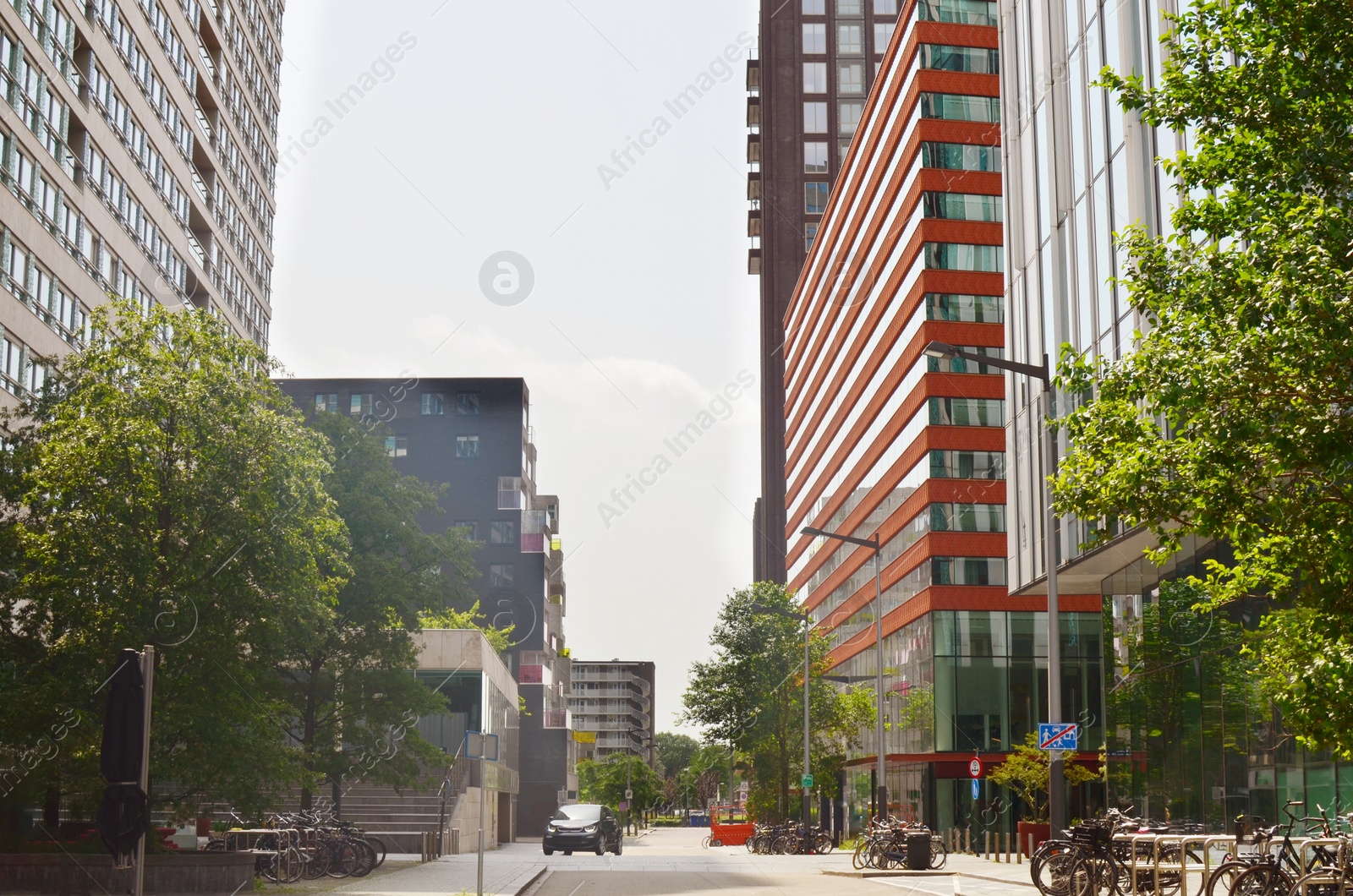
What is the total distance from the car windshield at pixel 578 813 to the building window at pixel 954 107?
32.7m

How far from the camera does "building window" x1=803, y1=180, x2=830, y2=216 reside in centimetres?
12788

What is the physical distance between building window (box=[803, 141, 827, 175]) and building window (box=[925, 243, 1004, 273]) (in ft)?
212

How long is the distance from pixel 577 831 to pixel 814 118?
294 ft

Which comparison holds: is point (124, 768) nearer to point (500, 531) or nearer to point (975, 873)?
point (975, 873)

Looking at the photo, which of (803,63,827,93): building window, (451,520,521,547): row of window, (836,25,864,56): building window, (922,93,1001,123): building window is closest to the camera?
(922,93,1001,123): building window

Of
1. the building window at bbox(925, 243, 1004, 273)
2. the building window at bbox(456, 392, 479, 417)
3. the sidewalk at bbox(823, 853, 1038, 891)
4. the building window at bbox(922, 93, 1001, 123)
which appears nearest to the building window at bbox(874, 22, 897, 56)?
the building window at bbox(456, 392, 479, 417)

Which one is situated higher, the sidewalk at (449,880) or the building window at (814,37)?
the building window at (814,37)

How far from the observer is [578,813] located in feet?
158

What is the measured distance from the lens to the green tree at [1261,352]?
11.7m

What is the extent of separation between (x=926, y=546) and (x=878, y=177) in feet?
64.8

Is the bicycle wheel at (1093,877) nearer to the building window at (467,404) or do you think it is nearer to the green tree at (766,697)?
the green tree at (766,697)

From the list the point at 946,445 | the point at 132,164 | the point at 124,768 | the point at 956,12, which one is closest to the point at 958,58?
the point at 956,12

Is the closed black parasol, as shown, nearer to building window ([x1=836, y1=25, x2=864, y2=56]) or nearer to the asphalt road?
the asphalt road

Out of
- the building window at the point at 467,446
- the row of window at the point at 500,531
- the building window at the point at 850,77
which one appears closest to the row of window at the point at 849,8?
the building window at the point at 850,77
